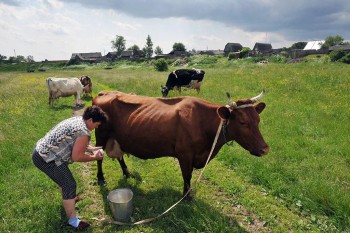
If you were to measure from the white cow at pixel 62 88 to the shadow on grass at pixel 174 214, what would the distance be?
12228 mm

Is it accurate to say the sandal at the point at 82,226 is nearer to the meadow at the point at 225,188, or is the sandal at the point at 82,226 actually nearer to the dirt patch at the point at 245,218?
the meadow at the point at 225,188

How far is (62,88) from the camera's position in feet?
57.4

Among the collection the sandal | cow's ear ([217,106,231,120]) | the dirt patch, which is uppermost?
cow's ear ([217,106,231,120])

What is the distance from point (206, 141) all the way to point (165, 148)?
0.86 meters

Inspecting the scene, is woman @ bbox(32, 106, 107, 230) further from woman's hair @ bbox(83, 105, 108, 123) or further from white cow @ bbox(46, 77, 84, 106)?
white cow @ bbox(46, 77, 84, 106)

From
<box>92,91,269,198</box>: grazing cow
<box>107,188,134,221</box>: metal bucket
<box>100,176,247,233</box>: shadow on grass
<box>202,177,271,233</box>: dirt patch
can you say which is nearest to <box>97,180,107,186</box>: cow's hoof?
<box>100,176,247,233</box>: shadow on grass

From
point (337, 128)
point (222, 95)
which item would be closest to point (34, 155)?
point (337, 128)

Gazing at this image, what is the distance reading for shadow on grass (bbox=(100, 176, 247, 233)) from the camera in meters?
5.14

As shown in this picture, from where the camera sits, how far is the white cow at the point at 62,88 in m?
17.1

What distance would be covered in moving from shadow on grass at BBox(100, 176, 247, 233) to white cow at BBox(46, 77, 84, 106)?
40.1ft

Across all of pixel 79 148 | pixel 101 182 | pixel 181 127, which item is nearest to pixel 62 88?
pixel 101 182

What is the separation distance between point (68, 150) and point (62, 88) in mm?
13780

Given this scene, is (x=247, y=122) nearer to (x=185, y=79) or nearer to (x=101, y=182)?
(x=101, y=182)

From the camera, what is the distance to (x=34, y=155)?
16.1ft
